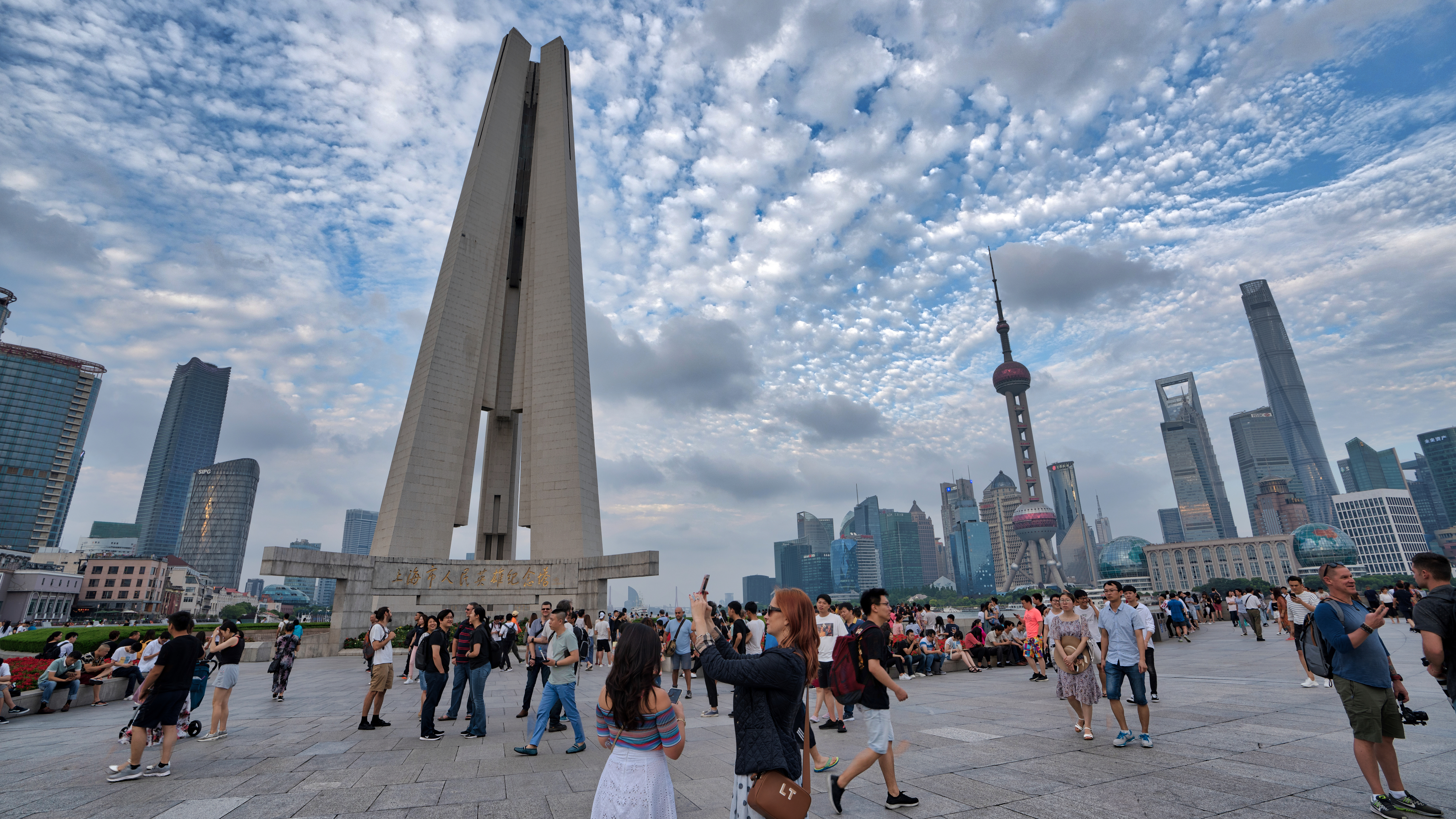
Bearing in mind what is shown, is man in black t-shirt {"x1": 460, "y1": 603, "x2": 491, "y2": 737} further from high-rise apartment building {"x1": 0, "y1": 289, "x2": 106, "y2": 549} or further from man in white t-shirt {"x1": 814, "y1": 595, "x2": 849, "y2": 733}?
high-rise apartment building {"x1": 0, "y1": 289, "x2": 106, "y2": 549}

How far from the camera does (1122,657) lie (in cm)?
657

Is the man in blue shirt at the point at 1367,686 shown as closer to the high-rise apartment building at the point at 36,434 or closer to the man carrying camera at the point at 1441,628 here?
the man carrying camera at the point at 1441,628

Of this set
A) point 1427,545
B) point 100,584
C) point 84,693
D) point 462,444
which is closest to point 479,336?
point 462,444

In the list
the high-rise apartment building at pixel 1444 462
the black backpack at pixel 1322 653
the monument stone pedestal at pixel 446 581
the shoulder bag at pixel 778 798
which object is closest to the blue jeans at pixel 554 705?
the shoulder bag at pixel 778 798

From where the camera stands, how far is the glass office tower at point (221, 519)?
586ft

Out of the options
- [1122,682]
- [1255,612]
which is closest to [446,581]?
[1122,682]

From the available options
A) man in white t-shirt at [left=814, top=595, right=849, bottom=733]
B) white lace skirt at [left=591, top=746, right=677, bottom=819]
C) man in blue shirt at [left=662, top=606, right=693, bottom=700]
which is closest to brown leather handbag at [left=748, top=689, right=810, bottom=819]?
white lace skirt at [left=591, top=746, right=677, bottom=819]

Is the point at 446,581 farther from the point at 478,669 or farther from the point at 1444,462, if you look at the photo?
the point at 1444,462

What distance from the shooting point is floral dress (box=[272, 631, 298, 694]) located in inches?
441

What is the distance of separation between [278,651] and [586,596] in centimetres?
1665

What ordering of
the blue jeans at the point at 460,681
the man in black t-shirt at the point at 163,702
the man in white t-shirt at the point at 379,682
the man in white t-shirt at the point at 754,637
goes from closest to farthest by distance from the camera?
the man in black t-shirt at the point at 163,702 < the blue jeans at the point at 460,681 < the man in white t-shirt at the point at 379,682 < the man in white t-shirt at the point at 754,637

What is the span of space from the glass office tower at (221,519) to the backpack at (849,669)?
227 m

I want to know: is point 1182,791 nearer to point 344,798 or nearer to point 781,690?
point 781,690

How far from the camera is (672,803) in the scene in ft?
9.98
